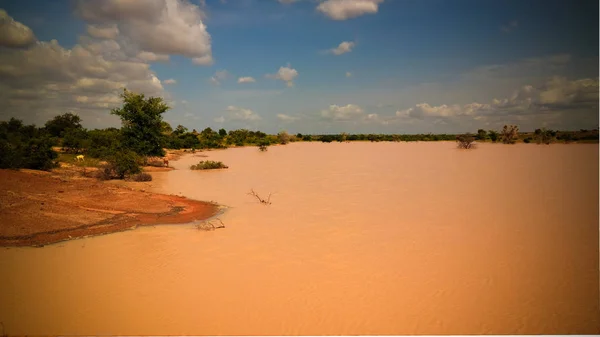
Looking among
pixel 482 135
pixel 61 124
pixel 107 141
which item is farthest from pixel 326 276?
pixel 482 135

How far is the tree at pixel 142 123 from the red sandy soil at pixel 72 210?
1055 cm

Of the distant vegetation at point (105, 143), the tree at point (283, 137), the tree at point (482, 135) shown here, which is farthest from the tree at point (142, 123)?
the tree at point (482, 135)

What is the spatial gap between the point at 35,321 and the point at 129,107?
2146cm

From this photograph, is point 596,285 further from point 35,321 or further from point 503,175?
point 503,175

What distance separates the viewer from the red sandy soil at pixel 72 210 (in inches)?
312

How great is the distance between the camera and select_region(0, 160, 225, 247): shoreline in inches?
311

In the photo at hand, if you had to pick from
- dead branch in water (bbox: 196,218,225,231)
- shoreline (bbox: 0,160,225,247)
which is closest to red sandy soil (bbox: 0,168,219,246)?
shoreline (bbox: 0,160,225,247)

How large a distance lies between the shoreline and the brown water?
2.18 feet

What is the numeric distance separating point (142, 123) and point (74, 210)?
611 inches

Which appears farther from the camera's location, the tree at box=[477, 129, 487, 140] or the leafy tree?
the tree at box=[477, 129, 487, 140]

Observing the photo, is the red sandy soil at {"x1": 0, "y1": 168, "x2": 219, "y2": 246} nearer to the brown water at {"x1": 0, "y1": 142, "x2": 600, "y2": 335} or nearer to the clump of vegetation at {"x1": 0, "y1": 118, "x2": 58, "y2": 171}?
the brown water at {"x1": 0, "y1": 142, "x2": 600, "y2": 335}

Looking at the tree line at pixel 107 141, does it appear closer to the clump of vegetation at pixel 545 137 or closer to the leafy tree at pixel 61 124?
the leafy tree at pixel 61 124

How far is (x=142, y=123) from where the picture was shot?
78.4ft

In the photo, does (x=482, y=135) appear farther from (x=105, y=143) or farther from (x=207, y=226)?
(x=207, y=226)
